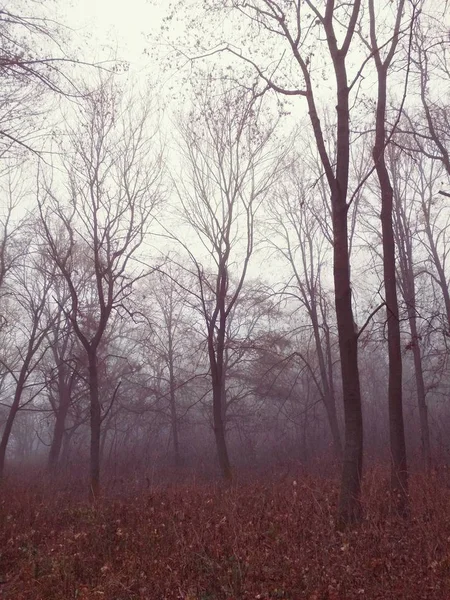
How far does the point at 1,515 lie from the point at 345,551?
5.30 meters

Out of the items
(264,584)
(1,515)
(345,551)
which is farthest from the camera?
(1,515)

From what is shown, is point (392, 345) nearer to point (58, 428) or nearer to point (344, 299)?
point (344, 299)

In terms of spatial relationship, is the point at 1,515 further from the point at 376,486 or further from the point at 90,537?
the point at 376,486

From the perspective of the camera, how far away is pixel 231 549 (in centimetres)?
540

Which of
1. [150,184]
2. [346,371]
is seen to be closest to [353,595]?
[346,371]

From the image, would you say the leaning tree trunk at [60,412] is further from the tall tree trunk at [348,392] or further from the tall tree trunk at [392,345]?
the tall tree trunk at [348,392]

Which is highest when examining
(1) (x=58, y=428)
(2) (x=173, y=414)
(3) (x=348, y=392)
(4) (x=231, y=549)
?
(3) (x=348, y=392)

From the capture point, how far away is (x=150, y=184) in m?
12.7

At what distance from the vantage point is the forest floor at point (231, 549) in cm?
440

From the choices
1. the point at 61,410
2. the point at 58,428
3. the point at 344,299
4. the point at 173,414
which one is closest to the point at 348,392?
the point at 344,299

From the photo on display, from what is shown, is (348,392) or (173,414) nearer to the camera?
(348,392)

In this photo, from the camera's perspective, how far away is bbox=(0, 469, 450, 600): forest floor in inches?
173

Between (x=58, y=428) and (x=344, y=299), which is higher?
(x=344, y=299)

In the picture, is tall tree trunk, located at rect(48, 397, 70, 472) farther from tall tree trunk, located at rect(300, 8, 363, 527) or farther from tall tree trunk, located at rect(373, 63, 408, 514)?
tall tree trunk, located at rect(300, 8, 363, 527)
